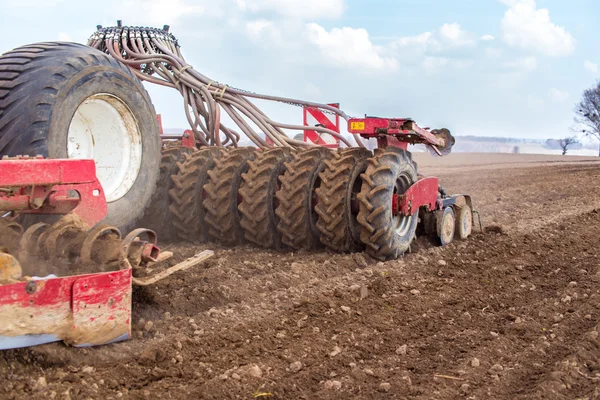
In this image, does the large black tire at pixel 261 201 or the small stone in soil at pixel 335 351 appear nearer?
the small stone in soil at pixel 335 351

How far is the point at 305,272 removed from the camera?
5258mm

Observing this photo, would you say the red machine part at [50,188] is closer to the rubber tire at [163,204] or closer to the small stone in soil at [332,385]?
the small stone in soil at [332,385]

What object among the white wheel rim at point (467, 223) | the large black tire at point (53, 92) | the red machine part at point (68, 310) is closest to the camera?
the red machine part at point (68, 310)

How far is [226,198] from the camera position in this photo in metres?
6.07

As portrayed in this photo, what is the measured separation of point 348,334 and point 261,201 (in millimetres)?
2267

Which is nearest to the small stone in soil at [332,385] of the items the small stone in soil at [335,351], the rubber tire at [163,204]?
the small stone in soil at [335,351]

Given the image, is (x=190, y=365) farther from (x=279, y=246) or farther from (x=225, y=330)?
(x=279, y=246)

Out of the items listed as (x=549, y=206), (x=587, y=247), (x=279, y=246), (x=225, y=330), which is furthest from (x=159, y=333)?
(x=549, y=206)

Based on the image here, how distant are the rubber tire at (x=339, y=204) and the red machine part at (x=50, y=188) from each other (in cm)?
224

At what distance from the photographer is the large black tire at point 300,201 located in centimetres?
586

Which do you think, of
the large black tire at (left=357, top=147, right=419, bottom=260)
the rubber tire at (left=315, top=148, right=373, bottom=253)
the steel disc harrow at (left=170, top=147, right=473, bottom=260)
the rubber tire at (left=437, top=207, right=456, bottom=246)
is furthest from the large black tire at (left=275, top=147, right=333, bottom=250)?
the rubber tire at (left=437, top=207, right=456, bottom=246)

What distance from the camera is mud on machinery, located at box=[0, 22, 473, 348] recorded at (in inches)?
132

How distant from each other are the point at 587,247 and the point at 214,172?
12.4 ft

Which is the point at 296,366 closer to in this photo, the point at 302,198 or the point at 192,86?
the point at 302,198
